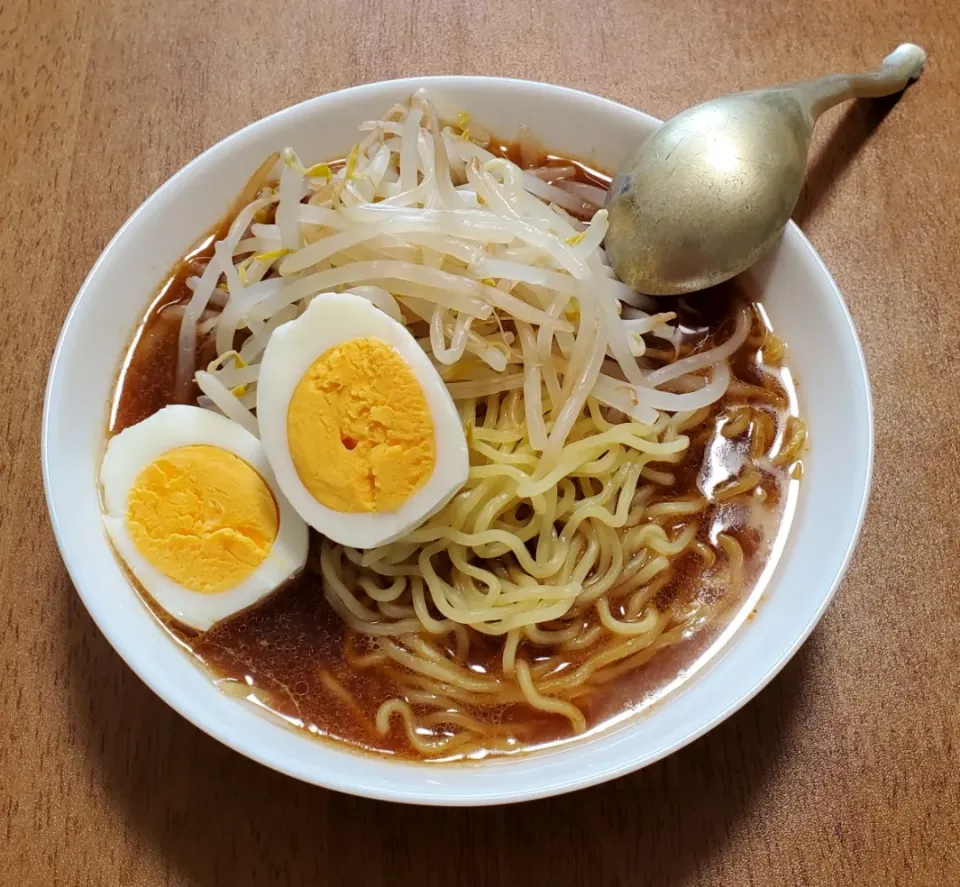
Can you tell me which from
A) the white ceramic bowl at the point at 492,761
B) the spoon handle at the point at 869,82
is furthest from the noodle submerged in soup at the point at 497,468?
the spoon handle at the point at 869,82

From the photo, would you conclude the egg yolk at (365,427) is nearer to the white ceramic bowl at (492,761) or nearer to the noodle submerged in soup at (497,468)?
the noodle submerged in soup at (497,468)

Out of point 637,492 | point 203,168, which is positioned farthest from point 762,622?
point 203,168

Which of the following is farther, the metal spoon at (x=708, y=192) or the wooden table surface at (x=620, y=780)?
the metal spoon at (x=708, y=192)

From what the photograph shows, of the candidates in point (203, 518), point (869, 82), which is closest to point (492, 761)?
point (203, 518)

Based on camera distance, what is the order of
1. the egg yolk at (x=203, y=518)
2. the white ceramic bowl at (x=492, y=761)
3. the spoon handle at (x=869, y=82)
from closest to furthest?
1. the white ceramic bowl at (x=492, y=761)
2. the egg yolk at (x=203, y=518)
3. the spoon handle at (x=869, y=82)

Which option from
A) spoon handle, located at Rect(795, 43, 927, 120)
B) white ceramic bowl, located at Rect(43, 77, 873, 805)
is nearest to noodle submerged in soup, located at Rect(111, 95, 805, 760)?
white ceramic bowl, located at Rect(43, 77, 873, 805)

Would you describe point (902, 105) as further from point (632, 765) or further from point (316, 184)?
point (632, 765)
